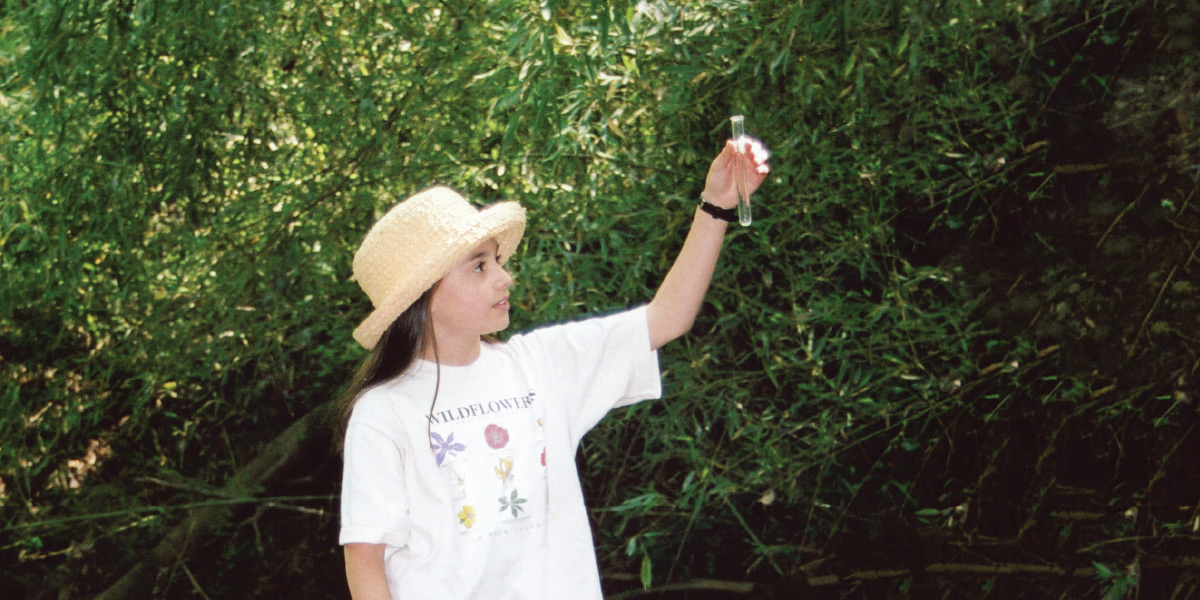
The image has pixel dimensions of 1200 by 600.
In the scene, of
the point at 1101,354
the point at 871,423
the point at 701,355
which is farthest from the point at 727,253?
→ the point at 1101,354

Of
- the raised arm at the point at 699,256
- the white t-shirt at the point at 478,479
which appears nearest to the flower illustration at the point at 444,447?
the white t-shirt at the point at 478,479

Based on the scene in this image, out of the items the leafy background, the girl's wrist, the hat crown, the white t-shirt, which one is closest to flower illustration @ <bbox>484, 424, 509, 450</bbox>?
the white t-shirt

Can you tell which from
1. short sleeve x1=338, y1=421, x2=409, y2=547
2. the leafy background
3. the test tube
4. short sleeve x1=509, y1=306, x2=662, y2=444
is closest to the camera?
short sleeve x1=338, y1=421, x2=409, y2=547

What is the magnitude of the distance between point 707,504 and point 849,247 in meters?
0.68

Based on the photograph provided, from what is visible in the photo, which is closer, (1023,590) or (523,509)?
(523,509)

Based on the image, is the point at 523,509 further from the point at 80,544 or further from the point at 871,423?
the point at 80,544

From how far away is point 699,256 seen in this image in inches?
65.7

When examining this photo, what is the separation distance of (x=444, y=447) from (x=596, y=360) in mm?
263

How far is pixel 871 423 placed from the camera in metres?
2.67

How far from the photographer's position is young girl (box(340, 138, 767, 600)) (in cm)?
152

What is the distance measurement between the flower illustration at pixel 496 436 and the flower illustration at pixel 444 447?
0.04 m

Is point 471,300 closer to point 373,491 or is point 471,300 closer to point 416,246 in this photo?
point 416,246

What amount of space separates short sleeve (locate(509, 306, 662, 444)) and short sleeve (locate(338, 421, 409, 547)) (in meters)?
0.27

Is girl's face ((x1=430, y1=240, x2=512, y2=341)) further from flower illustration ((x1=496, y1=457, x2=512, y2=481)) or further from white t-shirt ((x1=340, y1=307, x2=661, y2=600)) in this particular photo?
flower illustration ((x1=496, y1=457, x2=512, y2=481))
